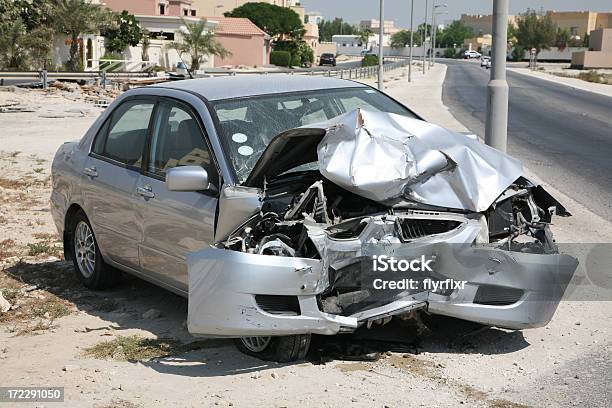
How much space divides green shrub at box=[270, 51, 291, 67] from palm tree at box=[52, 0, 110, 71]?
1539 inches

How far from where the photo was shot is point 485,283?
207 inches

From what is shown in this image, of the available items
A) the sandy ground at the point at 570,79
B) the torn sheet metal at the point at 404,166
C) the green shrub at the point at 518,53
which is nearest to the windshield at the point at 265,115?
the torn sheet metal at the point at 404,166

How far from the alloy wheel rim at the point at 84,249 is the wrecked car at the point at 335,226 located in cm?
130

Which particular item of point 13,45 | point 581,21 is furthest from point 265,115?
point 581,21

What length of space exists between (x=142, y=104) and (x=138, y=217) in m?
1.00

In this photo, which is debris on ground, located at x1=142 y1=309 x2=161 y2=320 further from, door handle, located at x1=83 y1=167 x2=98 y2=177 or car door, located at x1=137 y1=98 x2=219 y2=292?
door handle, located at x1=83 y1=167 x2=98 y2=177

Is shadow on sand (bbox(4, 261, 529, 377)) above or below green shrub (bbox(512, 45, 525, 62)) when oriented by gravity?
above

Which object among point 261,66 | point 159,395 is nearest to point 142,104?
point 159,395

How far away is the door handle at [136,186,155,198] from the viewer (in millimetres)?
6441

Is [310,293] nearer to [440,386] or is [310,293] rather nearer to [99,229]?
[440,386]

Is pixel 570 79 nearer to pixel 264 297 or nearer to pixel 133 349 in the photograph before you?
pixel 133 349

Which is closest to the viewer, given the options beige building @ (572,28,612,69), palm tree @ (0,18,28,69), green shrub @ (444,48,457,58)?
palm tree @ (0,18,28,69)

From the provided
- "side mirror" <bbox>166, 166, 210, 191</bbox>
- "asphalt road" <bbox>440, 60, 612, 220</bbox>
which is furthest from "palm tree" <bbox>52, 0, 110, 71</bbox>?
"side mirror" <bbox>166, 166, 210, 191</bbox>

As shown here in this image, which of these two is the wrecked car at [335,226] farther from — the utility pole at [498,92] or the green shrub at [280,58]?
the green shrub at [280,58]
